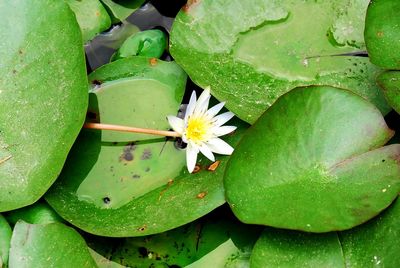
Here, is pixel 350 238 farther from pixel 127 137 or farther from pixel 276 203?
pixel 127 137

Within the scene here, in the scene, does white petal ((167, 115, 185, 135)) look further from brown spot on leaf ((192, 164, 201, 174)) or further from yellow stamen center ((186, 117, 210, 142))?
brown spot on leaf ((192, 164, 201, 174))

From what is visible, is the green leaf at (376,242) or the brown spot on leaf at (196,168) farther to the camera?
the brown spot on leaf at (196,168)

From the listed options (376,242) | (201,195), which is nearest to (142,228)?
(201,195)

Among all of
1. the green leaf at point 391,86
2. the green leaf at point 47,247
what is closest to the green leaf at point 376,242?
the green leaf at point 391,86

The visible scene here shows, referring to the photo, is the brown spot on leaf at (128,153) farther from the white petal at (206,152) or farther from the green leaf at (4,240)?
the green leaf at (4,240)

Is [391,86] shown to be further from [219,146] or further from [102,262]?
[102,262]
